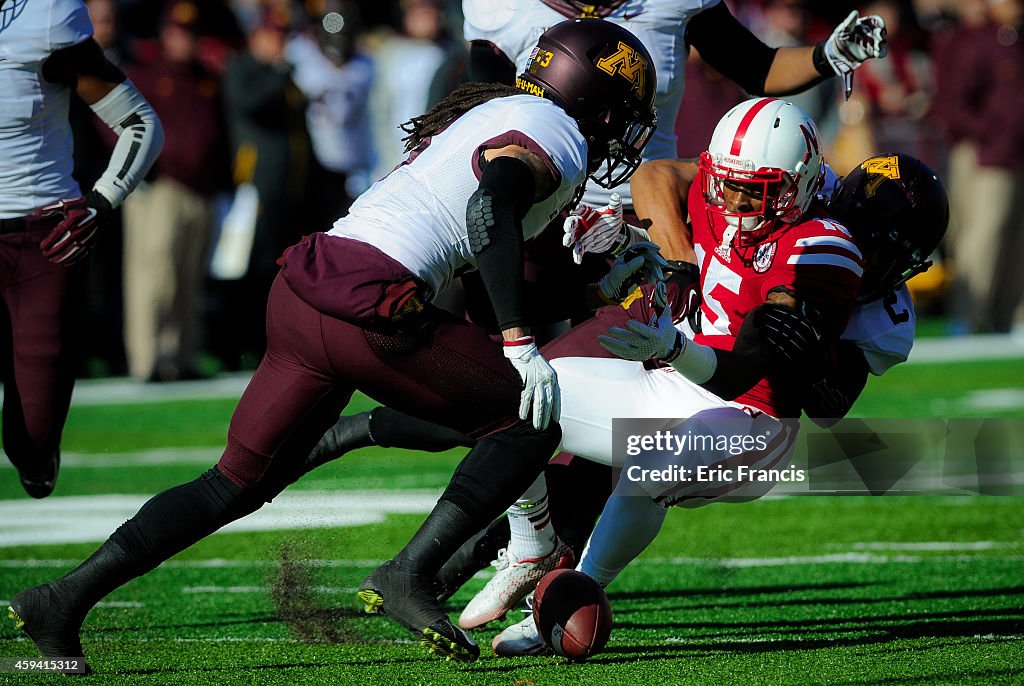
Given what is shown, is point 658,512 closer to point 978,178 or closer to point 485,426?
point 485,426

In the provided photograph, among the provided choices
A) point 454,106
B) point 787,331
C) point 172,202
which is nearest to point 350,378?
point 454,106

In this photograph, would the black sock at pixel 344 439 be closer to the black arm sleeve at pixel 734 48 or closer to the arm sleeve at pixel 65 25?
the arm sleeve at pixel 65 25

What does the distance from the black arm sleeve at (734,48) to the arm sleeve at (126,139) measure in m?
1.93

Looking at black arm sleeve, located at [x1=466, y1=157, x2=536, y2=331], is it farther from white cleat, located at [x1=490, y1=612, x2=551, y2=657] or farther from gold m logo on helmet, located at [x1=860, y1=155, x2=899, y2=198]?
gold m logo on helmet, located at [x1=860, y1=155, x2=899, y2=198]

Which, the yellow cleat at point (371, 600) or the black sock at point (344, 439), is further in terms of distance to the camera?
the black sock at point (344, 439)

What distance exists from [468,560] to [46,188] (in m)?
1.90

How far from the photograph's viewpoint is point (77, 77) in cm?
473

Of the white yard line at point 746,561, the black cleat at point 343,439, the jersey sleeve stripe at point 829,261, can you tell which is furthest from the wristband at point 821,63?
the black cleat at point 343,439

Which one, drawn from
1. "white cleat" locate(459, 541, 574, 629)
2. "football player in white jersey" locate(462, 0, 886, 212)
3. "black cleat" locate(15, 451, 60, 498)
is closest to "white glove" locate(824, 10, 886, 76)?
"football player in white jersey" locate(462, 0, 886, 212)

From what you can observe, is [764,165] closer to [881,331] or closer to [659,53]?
[881,331]

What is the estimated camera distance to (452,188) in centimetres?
358

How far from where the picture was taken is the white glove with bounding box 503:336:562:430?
11.3 feet

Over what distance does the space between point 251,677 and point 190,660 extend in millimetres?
307

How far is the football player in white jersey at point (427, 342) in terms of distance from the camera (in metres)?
3.46
